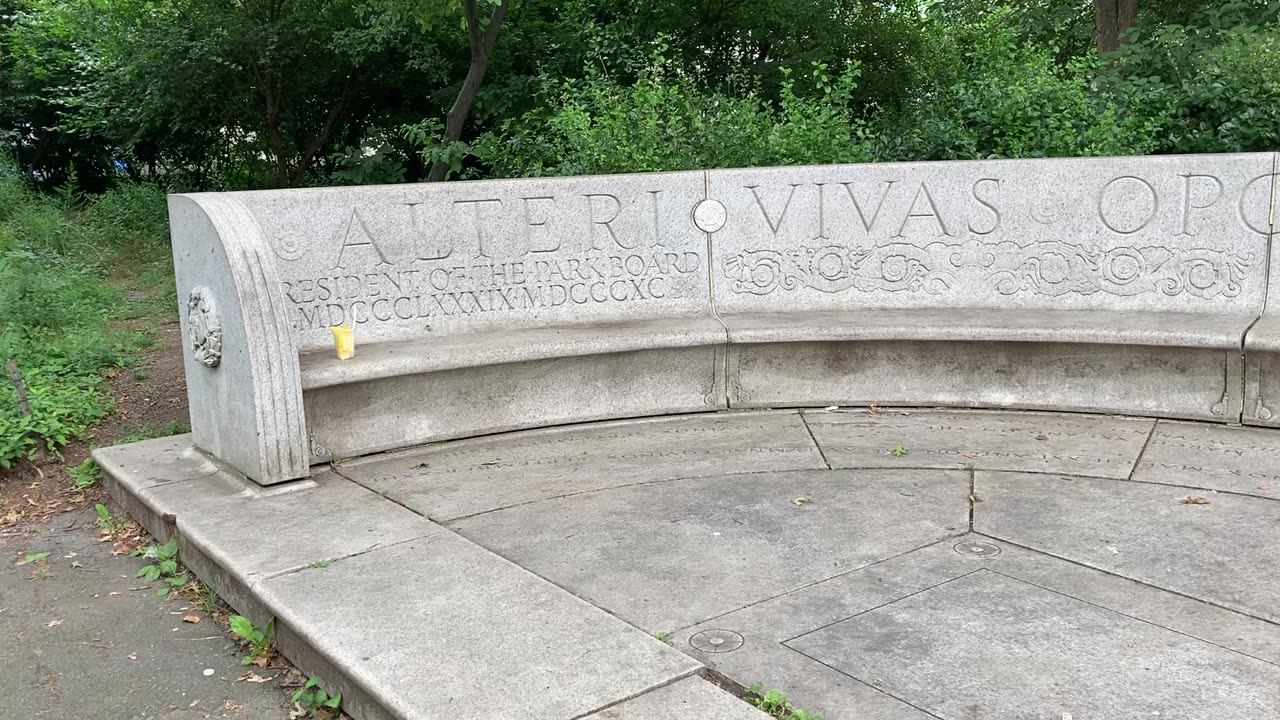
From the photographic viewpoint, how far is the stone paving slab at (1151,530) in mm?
3498

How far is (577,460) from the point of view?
5.04 meters

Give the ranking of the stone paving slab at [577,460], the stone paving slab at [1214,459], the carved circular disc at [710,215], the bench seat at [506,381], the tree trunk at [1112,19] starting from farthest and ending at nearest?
the tree trunk at [1112,19] → the carved circular disc at [710,215] → the bench seat at [506,381] → the stone paving slab at [577,460] → the stone paving slab at [1214,459]

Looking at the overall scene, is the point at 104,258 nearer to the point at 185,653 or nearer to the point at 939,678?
the point at 185,653

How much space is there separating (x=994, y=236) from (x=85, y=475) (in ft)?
16.3

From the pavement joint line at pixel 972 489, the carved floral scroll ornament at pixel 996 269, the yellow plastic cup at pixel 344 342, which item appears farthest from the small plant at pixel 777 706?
the carved floral scroll ornament at pixel 996 269

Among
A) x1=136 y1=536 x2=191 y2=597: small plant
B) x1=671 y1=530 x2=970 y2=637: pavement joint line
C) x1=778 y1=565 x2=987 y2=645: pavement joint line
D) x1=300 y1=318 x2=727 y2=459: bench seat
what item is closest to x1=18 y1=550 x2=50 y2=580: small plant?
x1=136 y1=536 x2=191 y2=597: small plant

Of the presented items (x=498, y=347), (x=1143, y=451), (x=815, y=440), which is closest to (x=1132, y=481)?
(x=1143, y=451)

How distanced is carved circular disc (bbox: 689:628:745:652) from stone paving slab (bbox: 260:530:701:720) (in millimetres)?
180

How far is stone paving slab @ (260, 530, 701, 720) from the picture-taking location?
274cm

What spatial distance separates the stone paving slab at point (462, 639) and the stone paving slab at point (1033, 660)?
59cm

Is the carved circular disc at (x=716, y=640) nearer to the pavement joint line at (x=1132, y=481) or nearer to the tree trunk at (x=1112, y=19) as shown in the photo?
the pavement joint line at (x=1132, y=481)

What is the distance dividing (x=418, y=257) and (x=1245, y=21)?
965 centimetres

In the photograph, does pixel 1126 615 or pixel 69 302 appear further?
pixel 69 302

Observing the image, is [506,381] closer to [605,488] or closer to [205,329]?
[605,488]
